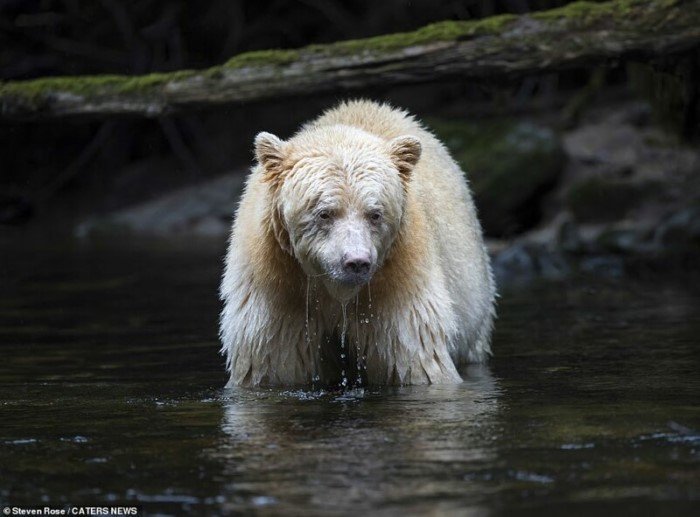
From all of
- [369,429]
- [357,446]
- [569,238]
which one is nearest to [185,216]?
[569,238]

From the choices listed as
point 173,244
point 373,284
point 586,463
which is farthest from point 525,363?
point 173,244

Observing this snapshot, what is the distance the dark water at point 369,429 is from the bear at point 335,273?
0.23 metres

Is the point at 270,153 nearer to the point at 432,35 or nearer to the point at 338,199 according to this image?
the point at 338,199

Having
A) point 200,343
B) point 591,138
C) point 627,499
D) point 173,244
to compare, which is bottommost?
point 627,499

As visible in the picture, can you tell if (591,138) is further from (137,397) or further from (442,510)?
(442,510)

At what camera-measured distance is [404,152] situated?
677 centimetres

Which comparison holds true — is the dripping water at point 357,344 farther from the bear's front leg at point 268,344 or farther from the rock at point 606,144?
the rock at point 606,144

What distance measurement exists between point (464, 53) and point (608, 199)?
770 centimetres

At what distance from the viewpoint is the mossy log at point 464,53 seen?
895 centimetres

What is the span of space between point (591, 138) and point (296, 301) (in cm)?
1281

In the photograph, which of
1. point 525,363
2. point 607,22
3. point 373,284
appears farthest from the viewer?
point 607,22

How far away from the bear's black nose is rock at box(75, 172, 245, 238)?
14229 millimetres

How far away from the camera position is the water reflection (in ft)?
14.4

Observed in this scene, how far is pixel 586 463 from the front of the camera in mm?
4766
